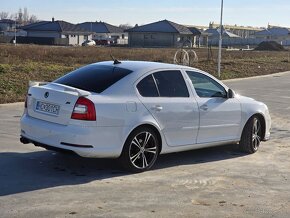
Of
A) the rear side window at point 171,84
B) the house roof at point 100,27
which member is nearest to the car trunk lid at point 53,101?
the rear side window at point 171,84

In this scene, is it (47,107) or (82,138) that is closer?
(82,138)

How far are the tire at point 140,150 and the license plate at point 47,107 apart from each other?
101 cm

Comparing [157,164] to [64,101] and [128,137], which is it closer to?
[128,137]

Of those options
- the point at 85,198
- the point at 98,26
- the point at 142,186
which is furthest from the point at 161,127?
the point at 98,26

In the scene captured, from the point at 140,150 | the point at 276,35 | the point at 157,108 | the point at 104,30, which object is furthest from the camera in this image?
the point at 276,35

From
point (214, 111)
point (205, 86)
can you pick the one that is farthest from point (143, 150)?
point (205, 86)

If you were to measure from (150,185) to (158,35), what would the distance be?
3926 inches

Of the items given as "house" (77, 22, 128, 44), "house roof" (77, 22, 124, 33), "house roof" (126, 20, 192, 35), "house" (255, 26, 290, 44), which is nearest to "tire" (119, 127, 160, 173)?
"house roof" (126, 20, 192, 35)

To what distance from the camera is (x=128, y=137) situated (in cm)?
702

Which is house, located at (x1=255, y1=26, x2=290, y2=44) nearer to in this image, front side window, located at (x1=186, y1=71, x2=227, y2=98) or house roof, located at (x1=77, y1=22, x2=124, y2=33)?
house roof, located at (x1=77, y1=22, x2=124, y2=33)

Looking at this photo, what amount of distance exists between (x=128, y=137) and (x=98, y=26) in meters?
133

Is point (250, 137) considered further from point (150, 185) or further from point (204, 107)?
point (150, 185)

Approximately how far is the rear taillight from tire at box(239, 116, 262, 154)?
10.4 ft

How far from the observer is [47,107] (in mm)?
7078
